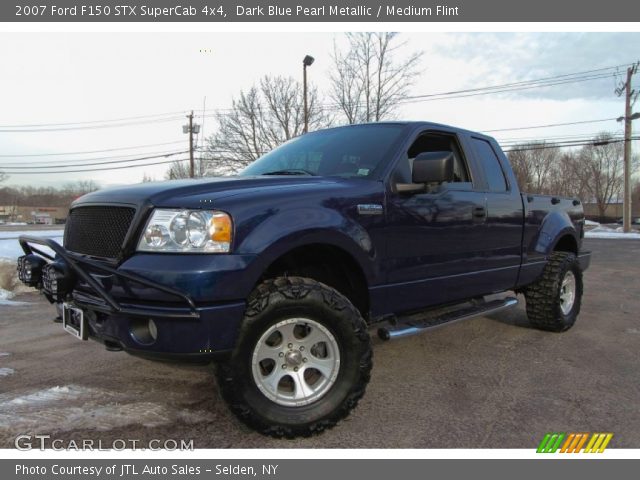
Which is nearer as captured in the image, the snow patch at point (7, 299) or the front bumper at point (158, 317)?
the front bumper at point (158, 317)

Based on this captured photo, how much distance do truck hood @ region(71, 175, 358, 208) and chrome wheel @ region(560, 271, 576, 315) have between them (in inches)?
142

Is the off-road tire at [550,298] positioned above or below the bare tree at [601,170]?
below

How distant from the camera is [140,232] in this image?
2.52m

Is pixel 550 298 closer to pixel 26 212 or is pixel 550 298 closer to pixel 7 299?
pixel 7 299

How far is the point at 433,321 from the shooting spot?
144 inches

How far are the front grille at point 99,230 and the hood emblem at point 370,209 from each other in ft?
4.49

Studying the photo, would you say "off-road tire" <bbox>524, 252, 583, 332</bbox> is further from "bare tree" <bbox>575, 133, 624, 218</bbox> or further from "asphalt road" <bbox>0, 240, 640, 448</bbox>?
"bare tree" <bbox>575, 133, 624, 218</bbox>

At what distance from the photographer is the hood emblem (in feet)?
10.1

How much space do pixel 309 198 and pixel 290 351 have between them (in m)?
0.90

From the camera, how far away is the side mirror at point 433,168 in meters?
3.24

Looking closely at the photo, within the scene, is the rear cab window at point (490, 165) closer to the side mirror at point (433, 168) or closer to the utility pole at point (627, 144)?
the side mirror at point (433, 168)

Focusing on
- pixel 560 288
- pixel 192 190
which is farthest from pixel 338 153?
pixel 560 288

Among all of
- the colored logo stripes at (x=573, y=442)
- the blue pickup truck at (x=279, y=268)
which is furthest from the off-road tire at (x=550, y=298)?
the colored logo stripes at (x=573, y=442)

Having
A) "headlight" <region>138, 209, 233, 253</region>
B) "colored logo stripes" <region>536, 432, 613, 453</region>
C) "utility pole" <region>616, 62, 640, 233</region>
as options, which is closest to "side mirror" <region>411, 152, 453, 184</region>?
"headlight" <region>138, 209, 233, 253</region>
